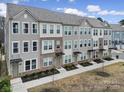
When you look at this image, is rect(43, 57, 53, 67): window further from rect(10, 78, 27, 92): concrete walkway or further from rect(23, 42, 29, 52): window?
rect(10, 78, 27, 92): concrete walkway

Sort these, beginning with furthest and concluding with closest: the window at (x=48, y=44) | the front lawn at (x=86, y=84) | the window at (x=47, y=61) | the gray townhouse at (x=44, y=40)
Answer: the window at (x=47, y=61)
the window at (x=48, y=44)
the gray townhouse at (x=44, y=40)
the front lawn at (x=86, y=84)

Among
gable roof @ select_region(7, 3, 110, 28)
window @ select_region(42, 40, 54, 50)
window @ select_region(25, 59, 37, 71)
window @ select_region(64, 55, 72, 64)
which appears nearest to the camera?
gable roof @ select_region(7, 3, 110, 28)

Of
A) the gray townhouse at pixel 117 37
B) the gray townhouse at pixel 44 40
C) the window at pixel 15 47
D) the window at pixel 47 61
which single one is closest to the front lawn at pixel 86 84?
the window at pixel 47 61

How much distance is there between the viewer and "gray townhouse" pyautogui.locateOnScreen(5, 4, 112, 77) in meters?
23.7

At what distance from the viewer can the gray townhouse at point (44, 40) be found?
2367 cm

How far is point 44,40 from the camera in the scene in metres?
27.5

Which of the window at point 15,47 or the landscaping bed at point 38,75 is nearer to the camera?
the landscaping bed at point 38,75

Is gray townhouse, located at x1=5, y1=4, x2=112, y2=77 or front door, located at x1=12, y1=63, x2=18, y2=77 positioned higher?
gray townhouse, located at x1=5, y1=4, x2=112, y2=77

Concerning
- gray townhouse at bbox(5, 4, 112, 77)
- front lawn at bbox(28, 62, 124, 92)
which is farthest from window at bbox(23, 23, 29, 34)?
front lawn at bbox(28, 62, 124, 92)

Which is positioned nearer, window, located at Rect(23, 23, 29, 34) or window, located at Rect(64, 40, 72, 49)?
window, located at Rect(23, 23, 29, 34)

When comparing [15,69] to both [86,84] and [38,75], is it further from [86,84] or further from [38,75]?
[86,84]

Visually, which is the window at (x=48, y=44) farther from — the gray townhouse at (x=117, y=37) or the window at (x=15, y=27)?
the gray townhouse at (x=117, y=37)

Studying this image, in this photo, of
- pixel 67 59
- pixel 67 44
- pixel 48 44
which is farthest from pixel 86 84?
pixel 67 44

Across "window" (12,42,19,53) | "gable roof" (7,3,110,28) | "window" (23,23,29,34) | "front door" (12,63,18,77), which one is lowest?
"front door" (12,63,18,77)
